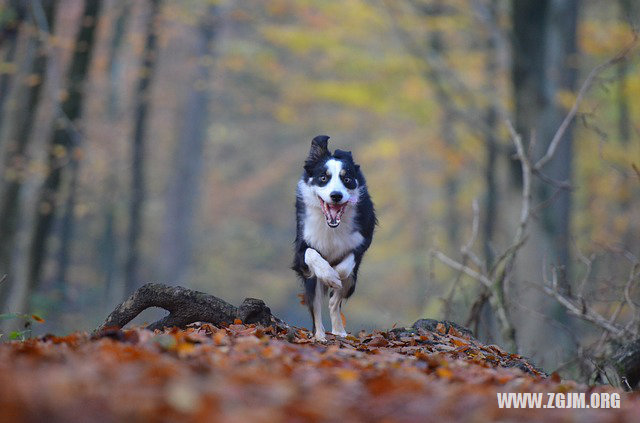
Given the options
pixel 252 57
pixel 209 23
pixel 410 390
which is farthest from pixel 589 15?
pixel 410 390

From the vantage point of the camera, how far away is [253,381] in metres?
4.21

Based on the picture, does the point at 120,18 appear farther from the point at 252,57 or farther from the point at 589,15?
the point at 589,15

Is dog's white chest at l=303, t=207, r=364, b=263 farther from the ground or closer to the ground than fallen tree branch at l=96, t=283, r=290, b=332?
farther from the ground

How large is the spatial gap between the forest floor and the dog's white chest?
95 cm

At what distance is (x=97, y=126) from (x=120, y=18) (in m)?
8.73

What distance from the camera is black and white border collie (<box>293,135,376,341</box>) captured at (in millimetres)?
7910

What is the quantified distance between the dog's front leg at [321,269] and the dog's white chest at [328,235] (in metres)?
0.16

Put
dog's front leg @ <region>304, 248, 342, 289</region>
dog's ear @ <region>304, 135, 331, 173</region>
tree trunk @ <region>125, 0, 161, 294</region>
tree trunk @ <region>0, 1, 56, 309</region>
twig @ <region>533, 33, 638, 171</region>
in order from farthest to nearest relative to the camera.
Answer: tree trunk @ <region>125, 0, 161, 294</region> < tree trunk @ <region>0, 1, 56, 309</region> < twig @ <region>533, 33, 638, 171</region> < dog's ear @ <region>304, 135, 331, 173</region> < dog's front leg @ <region>304, 248, 342, 289</region>

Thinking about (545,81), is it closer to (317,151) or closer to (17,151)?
(317,151)

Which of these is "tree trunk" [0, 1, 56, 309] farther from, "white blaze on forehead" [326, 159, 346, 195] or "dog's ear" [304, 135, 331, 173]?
"white blaze on forehead" [326, 159, 346, 195]

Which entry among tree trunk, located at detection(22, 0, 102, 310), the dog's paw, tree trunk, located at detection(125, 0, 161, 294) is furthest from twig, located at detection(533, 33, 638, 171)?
tree trunk, located at detection(125, 0, 161, 294)

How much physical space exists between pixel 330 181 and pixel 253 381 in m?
3.91

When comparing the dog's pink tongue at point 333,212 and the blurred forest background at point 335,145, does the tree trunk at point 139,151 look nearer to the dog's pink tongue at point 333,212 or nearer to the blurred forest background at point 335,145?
the blurred forest background at point 335,145

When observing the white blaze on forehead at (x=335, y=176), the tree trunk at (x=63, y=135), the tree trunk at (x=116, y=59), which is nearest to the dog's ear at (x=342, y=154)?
the white blaze on forehead at (x=335, y=176)
